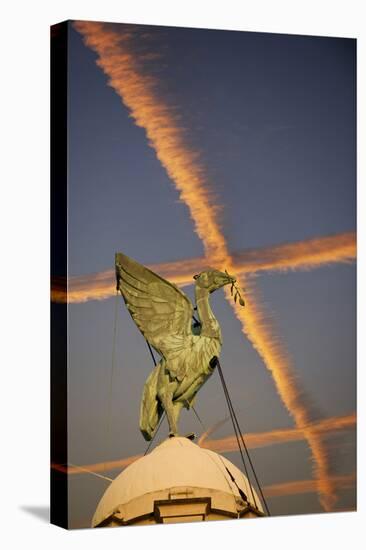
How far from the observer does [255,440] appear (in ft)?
42.8

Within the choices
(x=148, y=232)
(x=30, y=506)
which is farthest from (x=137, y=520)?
(x=148, y=232)

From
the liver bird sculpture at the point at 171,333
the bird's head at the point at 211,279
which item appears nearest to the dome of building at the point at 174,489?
the liver bird sculpture at the point at 171,333

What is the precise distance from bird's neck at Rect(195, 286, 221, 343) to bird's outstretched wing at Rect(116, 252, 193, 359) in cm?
7

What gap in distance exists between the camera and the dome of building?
12547 mm

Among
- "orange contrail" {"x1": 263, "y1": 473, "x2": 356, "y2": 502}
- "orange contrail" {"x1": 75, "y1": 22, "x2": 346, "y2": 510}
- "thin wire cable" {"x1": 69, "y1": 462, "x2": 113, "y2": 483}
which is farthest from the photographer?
"orange contrail" {"x1": 263, "y1": 473, "x2": 356, "y2": 502}

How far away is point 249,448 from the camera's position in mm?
13016

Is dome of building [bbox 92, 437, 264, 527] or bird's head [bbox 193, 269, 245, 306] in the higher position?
bird's head [bbox 193, 269, 245, 306]

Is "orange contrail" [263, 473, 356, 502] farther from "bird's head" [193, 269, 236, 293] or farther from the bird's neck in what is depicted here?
"bird's head" [193, 269, 236, 293]

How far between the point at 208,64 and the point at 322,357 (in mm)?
2242

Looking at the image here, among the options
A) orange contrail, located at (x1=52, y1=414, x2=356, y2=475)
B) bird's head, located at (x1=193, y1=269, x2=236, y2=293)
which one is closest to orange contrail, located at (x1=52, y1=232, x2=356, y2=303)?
bird's head, located at (x1=193, y1=269, x2=236, y2=293)

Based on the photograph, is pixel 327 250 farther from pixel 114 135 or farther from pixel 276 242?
pixel 114 135

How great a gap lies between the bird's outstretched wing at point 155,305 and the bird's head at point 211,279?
0.50ft

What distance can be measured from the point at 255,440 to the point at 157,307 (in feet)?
3.94

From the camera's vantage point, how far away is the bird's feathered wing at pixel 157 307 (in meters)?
12.6
